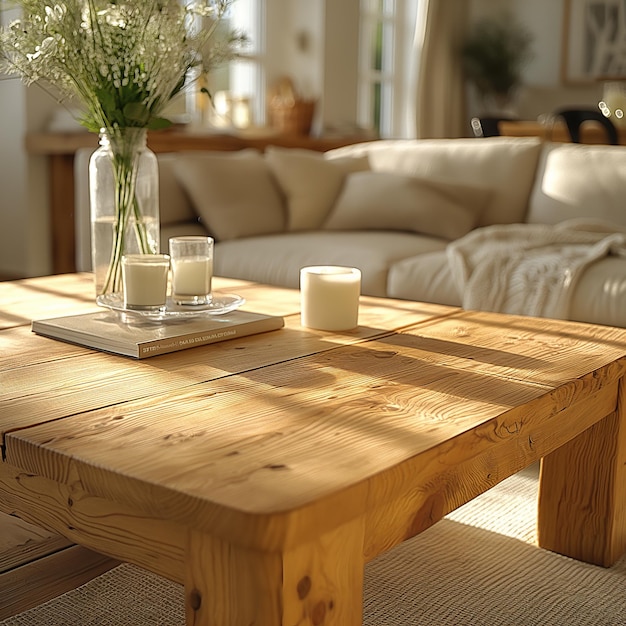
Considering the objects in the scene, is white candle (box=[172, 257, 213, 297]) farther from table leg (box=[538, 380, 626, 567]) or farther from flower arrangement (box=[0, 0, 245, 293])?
table leg (box=[538, 380, 626, 567])

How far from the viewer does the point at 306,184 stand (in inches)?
132

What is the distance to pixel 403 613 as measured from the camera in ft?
4.34

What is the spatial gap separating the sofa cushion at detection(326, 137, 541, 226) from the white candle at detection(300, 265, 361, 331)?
74.5 inches

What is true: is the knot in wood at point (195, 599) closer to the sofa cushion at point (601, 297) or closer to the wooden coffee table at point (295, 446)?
the wooden coffee table at point (295, 446)

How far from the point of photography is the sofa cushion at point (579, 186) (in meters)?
3.00

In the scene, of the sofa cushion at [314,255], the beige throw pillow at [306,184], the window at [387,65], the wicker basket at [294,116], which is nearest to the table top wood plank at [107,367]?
the sofa cushion at [314,255]

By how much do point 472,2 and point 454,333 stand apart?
6923mm

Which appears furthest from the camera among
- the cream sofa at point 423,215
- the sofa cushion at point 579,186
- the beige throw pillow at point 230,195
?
the beige throw pillow at point 230,195

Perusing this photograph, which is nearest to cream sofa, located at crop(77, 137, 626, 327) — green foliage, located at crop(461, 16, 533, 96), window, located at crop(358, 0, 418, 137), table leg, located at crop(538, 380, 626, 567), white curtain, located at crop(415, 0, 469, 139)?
table leg, located at crop(538, 380, 626, 567)

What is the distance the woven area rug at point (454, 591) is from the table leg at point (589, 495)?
0.03 metres

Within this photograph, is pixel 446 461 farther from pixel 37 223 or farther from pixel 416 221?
pixel 37 223

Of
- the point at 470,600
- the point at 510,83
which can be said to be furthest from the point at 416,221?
the point at 510,83

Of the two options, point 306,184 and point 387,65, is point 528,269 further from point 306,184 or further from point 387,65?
point 387,65

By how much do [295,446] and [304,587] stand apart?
15 centimetres
